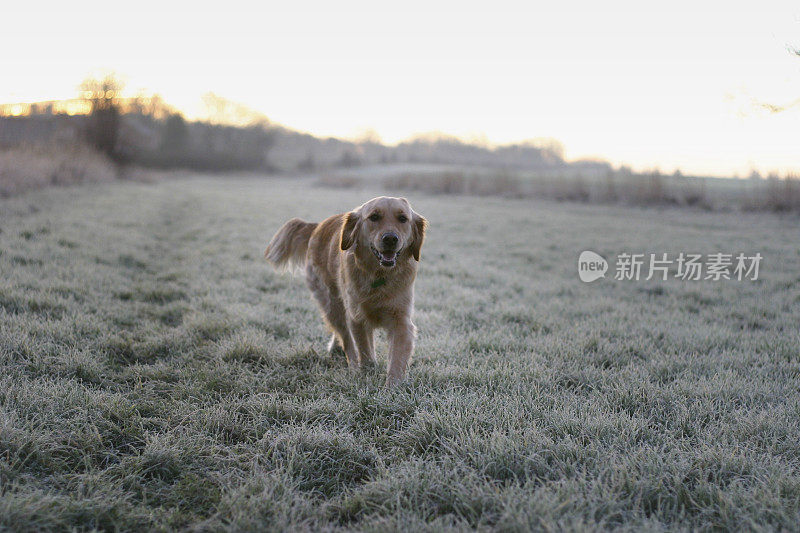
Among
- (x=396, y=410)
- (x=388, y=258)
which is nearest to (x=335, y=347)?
(x=388, y=258)

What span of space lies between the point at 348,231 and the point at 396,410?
142 cm

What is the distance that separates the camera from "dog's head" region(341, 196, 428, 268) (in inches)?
131

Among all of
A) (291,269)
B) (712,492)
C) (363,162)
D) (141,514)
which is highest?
(363,162)

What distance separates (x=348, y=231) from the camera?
3.66 m

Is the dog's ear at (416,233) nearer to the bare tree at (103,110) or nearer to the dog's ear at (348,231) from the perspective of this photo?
the dog's ear at (348,231)

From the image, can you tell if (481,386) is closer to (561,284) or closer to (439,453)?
(439,453)

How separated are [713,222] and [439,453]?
14.6 metres

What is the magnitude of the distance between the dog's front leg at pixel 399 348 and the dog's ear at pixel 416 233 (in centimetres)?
53

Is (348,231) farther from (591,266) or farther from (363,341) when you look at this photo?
(591,266)

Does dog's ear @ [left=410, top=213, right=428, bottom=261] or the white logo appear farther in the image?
the white logo

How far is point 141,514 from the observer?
1.98 meters

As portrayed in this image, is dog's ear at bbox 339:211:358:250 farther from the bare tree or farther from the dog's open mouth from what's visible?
the bare tree

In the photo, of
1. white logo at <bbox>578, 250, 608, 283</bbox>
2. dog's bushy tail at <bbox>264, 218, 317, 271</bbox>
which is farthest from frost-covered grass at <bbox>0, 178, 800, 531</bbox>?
white logo at <bbox>578, 250, 608, 283</bbox>

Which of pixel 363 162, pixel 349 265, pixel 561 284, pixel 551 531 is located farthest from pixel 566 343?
pixel 363 162
